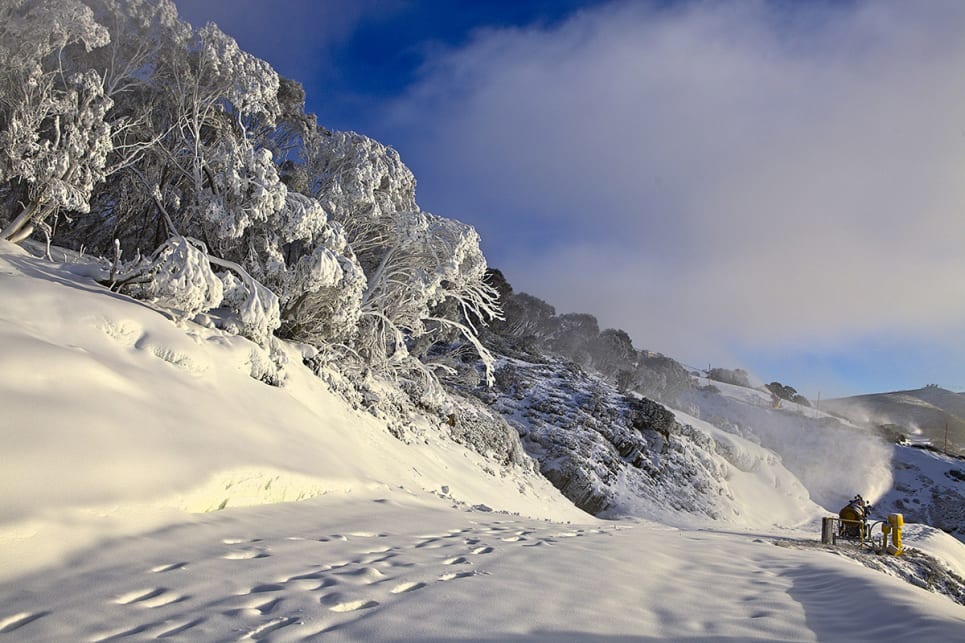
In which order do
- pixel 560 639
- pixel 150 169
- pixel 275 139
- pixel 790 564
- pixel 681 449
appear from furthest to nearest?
pixel 681 449 < pixel 275 139 < pixel 150 169 < pixel 790 564 < pixel 560 639

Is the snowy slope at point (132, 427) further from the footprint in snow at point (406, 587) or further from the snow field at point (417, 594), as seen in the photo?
the footprint in snow at point (406, 587)

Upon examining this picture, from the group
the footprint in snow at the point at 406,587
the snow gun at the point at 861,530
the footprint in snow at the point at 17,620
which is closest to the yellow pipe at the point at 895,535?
the snow gun at the point at 861,530

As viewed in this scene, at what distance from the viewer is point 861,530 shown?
12.6m

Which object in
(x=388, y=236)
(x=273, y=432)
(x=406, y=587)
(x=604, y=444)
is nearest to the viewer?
(x=406, y=587)

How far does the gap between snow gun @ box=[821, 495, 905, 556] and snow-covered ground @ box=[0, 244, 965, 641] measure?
6.59 meters

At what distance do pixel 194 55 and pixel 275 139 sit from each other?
306 centimetres

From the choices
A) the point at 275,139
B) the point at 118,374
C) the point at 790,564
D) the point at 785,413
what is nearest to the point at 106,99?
the point at 275,139

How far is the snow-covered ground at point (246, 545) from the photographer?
10.2 feet

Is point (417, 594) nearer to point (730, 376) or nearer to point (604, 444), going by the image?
point (604, 444)

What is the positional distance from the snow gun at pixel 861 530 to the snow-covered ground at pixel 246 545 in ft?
21.6

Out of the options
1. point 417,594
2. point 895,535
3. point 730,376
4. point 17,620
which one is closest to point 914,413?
point 730,376

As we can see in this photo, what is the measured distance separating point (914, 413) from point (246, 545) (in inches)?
4496

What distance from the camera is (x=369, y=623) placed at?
301 centimetres

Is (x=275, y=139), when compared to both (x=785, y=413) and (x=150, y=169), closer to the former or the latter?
(x=150, y=169)
